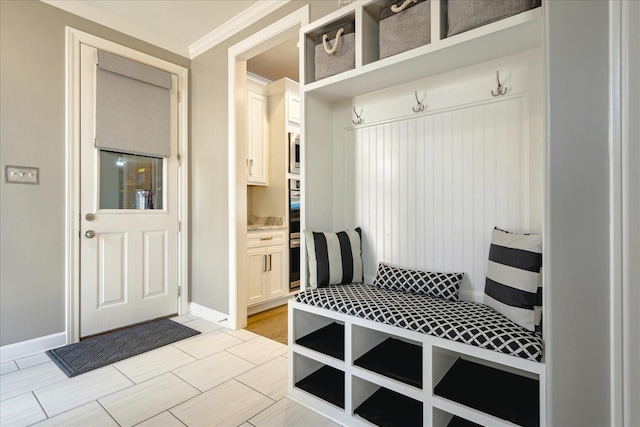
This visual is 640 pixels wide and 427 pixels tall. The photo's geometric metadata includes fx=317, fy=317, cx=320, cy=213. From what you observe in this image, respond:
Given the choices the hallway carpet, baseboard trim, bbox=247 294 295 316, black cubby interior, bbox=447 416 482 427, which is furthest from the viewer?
baseboard trim, bbox=247 294 295 316

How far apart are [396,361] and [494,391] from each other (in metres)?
0.41

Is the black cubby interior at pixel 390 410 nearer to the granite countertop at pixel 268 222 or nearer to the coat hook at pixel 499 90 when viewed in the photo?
the coat hook at pixel 499 90

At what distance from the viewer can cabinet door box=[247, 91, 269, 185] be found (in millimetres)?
3391

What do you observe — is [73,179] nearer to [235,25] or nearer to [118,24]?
[118,24]

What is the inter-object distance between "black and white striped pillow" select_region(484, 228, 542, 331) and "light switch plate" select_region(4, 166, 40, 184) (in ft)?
9.78

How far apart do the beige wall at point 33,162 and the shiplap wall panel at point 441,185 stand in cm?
219

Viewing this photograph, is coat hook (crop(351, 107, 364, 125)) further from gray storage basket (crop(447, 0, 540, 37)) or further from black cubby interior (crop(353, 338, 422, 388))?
black cubby interior (crop(353, 338, 422, 388))

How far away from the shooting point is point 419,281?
167 centimetres

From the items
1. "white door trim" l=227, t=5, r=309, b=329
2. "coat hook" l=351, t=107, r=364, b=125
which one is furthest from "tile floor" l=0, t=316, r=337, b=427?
"coat hook" l=351, t=107, r=364, b=125

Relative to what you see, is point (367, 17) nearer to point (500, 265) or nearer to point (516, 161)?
point (516, 161)

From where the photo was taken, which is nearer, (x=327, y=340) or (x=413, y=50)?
(x=413, y=50)

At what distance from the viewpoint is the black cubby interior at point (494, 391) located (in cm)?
114

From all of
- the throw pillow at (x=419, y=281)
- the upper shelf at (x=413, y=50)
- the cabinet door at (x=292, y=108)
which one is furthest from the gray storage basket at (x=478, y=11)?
the cabinet door at (x=292, y=108)

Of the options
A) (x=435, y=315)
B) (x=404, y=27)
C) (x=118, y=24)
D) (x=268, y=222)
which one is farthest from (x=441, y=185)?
(x=118, y=24)
